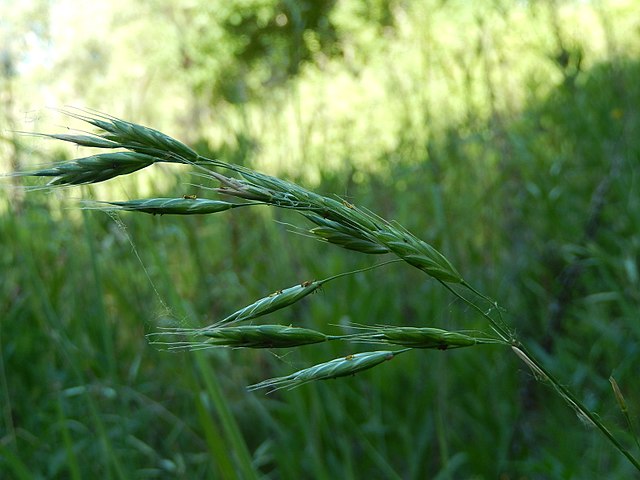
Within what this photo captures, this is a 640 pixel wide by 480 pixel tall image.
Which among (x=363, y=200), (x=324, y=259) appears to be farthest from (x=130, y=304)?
(x=363, y=200)

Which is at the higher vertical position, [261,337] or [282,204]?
[282,204]

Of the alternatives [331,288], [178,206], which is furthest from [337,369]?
[331,288]

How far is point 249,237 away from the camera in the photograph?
8.34 feet

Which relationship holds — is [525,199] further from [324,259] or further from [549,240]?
[324,259]

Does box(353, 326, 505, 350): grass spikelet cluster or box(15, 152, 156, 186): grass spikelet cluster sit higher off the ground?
box(15, 152, 156, 186): grass spikelet cluster

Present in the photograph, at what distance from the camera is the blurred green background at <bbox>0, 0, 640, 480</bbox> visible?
5.66ft

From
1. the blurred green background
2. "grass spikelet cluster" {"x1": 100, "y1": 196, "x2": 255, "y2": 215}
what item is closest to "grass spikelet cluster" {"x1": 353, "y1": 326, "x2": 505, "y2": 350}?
"grass spikelet cluster" {"x1": 100, "y1": 196, "x2": 255, "y2": 215}

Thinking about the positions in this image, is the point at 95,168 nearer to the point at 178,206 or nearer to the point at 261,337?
the point at 178,206

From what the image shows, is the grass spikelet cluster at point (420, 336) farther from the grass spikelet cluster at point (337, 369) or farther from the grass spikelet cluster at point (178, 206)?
the grass spikelet cluster at point (178, 206)

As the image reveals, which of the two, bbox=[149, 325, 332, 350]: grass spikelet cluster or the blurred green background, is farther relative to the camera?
the blurred green background

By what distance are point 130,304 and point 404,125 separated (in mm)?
1024

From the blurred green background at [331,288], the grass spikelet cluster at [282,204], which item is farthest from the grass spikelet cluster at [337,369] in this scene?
the blurred green background at [331,288]

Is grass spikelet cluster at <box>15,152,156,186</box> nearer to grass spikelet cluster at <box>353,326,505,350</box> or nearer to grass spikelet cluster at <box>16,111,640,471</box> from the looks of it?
grass spikelet cluster at <box>16,111,640,471</box>

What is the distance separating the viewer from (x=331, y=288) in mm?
2332
